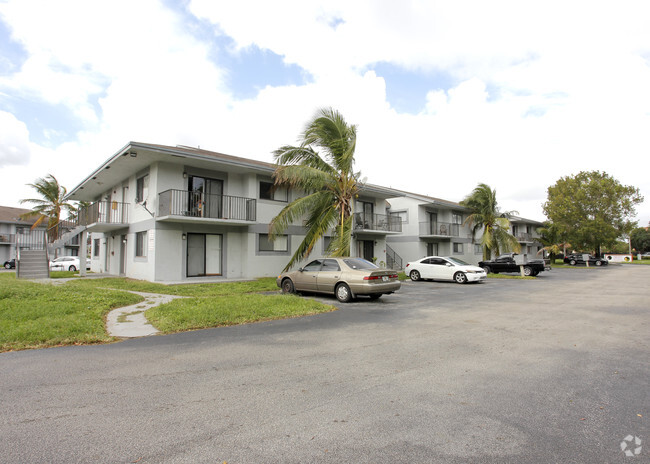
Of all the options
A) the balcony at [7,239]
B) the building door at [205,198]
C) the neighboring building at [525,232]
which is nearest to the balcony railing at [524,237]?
the neighboring building at [525,232]

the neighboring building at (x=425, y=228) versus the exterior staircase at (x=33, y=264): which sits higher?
the neighboring building at (x=425, y=228)

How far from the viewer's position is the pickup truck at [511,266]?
2402 centimetres

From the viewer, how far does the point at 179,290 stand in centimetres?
1368

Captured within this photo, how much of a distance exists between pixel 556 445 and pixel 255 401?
270cm

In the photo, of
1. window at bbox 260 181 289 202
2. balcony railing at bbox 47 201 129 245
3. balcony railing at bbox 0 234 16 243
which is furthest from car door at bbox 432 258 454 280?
balcony railing at bbox 0 234 16 243

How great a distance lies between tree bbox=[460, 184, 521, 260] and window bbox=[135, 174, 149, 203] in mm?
22790

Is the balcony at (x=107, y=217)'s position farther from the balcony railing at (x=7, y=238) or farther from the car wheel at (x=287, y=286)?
the balcony railing at (x=7, y=238)

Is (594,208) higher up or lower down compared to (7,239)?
higher up

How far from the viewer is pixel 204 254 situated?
60.4 ft

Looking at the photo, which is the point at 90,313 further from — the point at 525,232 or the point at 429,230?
the point at 525,232

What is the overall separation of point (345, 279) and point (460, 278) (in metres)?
10.2

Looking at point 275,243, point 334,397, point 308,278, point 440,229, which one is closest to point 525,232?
point 440,229

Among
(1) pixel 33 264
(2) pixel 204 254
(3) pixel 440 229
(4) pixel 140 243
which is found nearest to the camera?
(2) pixel 204 254

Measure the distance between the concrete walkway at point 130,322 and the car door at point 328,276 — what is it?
5.05m
